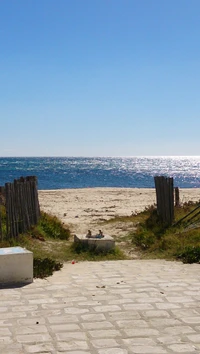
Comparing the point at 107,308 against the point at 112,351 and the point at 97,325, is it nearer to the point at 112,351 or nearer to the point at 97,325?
the point at 97,325

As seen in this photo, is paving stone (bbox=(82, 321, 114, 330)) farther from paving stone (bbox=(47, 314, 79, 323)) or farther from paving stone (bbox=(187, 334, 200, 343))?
paving stone (bbox=(187, 334, 200, 343))

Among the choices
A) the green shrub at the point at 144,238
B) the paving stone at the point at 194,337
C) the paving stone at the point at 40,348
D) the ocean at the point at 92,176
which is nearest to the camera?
the paving stone at the point at 40,348

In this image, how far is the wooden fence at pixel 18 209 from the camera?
30.2ft

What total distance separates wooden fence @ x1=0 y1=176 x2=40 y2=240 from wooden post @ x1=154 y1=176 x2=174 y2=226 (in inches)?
135

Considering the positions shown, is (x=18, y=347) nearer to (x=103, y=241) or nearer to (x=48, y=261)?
(x=48, y=261)

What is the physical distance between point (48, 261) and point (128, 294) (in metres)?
2.15

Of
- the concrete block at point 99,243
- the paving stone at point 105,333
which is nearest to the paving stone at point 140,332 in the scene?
the paving stone at point 105,333

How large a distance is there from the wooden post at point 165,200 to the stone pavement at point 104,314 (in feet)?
14.9

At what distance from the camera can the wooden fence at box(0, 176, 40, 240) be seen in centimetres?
922

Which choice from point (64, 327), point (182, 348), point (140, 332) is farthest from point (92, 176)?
point (182, 348)

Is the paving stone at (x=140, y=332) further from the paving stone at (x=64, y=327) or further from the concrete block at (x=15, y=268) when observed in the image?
the concrete block at (x=15, y=268)

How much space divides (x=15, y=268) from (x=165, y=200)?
20.9ft

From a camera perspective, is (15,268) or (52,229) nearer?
(15,268)

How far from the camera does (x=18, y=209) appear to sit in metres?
9.80
